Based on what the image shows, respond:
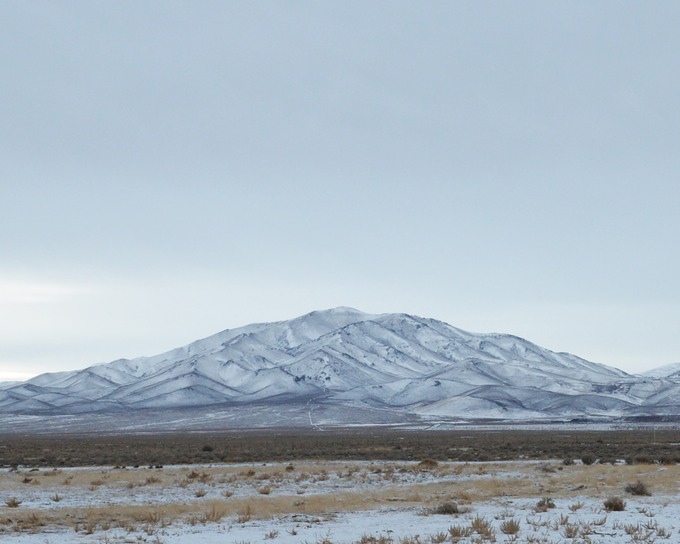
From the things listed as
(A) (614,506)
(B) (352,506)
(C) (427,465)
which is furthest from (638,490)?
(C) (427,465)

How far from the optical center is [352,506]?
66.3 feet

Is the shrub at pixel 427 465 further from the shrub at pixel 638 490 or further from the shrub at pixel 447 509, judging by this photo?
the shrub at pixel 447 509

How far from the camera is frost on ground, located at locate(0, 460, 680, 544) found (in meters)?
15.4

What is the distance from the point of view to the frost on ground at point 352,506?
50.6ft

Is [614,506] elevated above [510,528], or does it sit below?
below

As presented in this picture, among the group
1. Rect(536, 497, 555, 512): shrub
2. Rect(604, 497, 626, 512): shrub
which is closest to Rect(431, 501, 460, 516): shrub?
Rect(536, 497, 555, 512): shrub

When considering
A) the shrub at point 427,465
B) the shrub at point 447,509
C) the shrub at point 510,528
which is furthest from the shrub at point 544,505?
the shrub at point 427,465

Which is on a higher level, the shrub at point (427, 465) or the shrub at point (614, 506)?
the shrub at point (614, 506)

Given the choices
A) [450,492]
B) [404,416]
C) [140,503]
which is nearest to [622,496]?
[450,492]

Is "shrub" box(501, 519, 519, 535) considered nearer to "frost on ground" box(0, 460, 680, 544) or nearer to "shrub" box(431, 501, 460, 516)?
"frost on ground" box(0, 460, 680, 544)

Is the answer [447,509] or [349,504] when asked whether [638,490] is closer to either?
[447,509]

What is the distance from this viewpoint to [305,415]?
591ft

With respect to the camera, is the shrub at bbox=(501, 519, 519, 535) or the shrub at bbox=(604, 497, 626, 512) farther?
the shrub at bbox=(604, 497, 626, 512)

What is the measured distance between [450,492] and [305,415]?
160m
